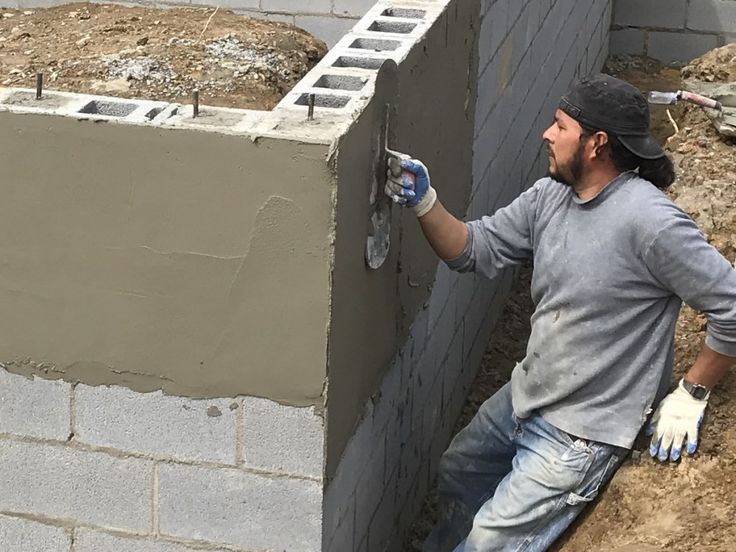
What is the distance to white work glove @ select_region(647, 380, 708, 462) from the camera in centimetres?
386

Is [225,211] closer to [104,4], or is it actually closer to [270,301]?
[270,301]

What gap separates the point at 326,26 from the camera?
6.45m

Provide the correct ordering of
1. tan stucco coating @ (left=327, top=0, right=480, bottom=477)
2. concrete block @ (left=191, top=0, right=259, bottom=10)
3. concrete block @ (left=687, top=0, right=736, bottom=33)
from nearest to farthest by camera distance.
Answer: tan stucco coating @ (left=327, top=0, right=480, bottom=477), concrete block @ (left=191, top=0, right=259, bottom=10), concrete block @ (left=687, top=0, right=736, bottom=33)

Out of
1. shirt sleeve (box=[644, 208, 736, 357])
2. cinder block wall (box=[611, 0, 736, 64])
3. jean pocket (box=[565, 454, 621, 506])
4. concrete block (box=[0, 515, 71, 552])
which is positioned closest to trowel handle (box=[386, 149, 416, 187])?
shirt sleeve (box=[644, 208, 736, 357])

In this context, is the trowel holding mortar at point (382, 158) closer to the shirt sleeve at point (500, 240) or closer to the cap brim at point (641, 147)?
the shirt sleeve at point (500, 240)

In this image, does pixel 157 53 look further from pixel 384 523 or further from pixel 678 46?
pixel 678 46

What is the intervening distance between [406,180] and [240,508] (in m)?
1.12

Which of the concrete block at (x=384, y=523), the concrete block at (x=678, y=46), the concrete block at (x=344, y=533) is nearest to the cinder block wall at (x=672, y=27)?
the concrete block at (x=678, y=46)

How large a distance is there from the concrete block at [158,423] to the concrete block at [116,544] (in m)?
0.31

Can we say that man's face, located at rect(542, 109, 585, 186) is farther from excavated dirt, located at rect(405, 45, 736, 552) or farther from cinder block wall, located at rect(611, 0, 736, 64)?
cinder block wall, located at rect(611, 0, 736, 64)

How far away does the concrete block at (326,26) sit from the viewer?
6418 millimetres

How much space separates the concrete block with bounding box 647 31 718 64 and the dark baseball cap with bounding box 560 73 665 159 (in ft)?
24.3

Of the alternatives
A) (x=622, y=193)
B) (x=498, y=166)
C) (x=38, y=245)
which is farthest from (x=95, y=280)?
(x=498, y=166)

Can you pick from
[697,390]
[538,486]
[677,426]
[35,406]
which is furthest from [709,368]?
[35,406]
